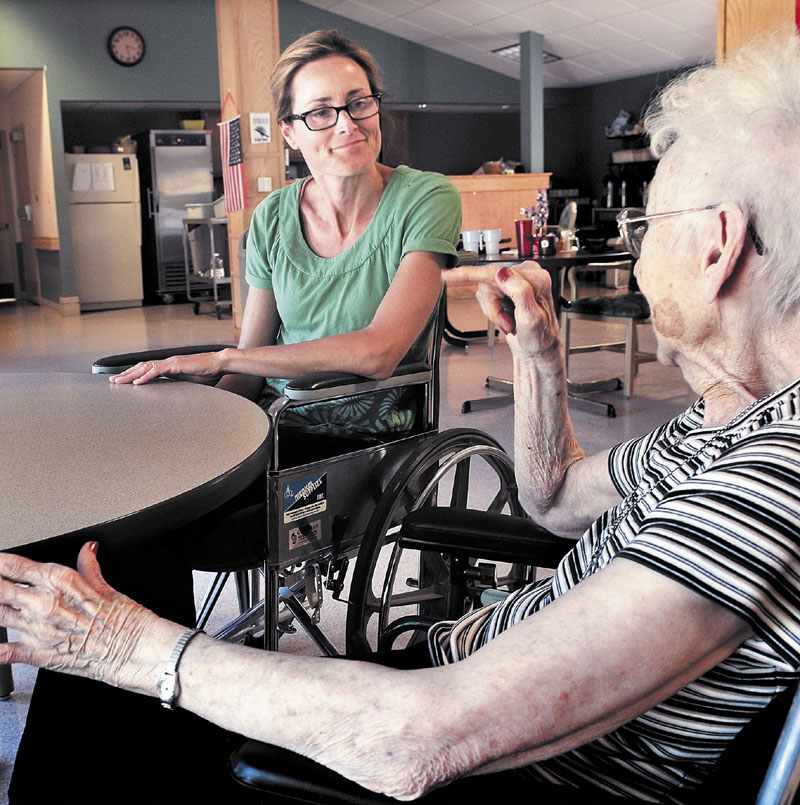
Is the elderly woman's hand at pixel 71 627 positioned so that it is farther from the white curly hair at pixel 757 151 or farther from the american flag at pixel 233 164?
the american flag at pixel 233 164

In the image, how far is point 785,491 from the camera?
0.68 metres

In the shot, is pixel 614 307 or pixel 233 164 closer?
pixel 614 307

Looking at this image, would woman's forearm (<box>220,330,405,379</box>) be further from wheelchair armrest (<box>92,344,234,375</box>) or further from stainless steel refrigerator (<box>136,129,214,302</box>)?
stainless steel refrigerator (<box>136,129,214,302</box>)

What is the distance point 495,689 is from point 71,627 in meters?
0.40

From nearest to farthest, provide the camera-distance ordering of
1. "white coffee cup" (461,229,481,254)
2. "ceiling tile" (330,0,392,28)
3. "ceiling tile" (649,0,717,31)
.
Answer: "white coffee cup" (461,229,481,254) < "ceiling tile" (649,0,717,31) < "ceiling tile" (330,0,392,28)

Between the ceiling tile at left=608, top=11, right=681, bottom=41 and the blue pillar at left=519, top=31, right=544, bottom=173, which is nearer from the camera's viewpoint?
the ceiling tile at left=608, top=11, right=681, bottom=41

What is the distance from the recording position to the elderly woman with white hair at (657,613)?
684mm

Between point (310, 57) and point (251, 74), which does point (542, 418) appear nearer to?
point (310, 57)

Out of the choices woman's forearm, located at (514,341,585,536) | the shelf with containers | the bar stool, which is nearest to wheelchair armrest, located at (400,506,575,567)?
woman's forearm, located at (514,341,585,536)

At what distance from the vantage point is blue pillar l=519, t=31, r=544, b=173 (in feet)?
35.9

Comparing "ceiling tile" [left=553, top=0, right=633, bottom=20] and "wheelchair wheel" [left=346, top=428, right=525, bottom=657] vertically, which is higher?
"ceiling tile" [left=553, top=0, right=633, bottom=20]

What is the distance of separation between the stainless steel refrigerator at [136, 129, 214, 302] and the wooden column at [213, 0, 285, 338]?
4.11 meters

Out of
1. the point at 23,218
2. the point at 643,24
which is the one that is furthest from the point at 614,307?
the point at 23,218

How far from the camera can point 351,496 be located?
71.7 inches
